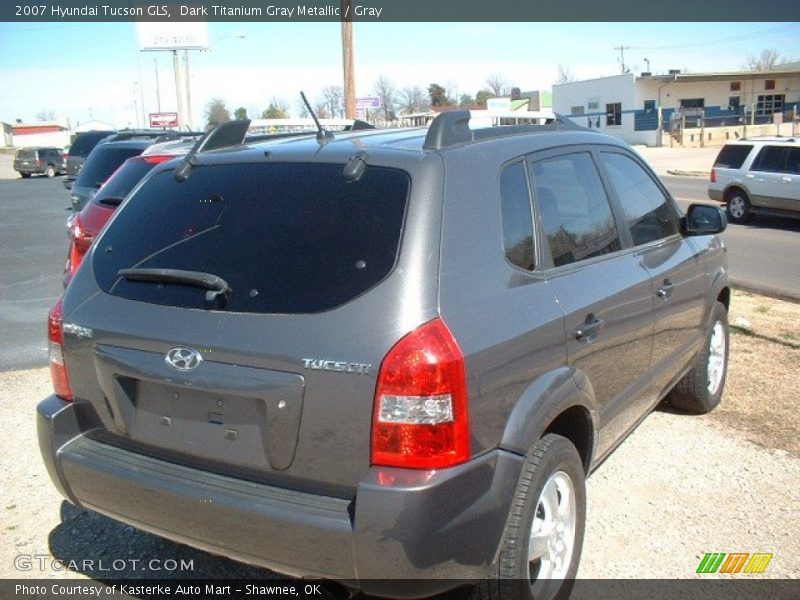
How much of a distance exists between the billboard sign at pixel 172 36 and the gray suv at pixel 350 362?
4584cm

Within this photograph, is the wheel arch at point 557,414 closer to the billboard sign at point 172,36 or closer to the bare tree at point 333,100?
the bare tree at point 333,100

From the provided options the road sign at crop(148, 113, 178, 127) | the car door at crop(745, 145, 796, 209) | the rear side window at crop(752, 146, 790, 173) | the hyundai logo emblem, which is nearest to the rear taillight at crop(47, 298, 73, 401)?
the hyundai logo emblem

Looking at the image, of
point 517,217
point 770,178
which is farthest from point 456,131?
point 770,178

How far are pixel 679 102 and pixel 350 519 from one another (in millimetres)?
60780

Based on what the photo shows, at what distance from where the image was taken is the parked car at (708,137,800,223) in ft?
50.7

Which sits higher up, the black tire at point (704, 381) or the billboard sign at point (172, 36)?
the billboard sign at point (172, 36)

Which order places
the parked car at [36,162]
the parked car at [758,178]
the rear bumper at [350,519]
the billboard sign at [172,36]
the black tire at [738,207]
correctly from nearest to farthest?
1. the rear bumper at [350,519]
2. the parked car at [758,178]
3. the black tire at [738,207]
4. the parked car at [36,162]
5. the billboard sign at [172,36]

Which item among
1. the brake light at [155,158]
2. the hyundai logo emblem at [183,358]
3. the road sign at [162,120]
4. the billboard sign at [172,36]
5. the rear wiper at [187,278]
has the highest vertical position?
the billboard sign at [172,36]

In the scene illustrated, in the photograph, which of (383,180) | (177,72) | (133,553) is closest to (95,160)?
(133,553)

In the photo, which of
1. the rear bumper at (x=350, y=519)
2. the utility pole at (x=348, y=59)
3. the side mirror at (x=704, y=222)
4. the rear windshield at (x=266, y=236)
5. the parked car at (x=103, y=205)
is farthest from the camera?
the utility pole at (x=348, y=59)

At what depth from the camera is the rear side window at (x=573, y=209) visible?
3.23 m

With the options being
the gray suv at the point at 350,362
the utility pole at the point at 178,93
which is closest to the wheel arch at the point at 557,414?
the gray suv at the point at 350,362

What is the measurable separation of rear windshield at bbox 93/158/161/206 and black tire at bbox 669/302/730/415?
475 centimetres
